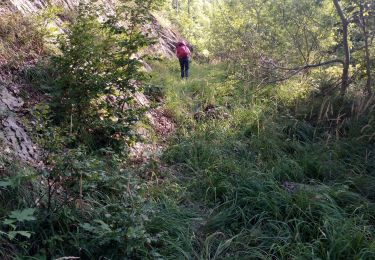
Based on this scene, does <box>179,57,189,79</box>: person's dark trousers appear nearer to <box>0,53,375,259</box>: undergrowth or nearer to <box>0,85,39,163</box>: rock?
<box>0,53,375,259</box>: undergrowth

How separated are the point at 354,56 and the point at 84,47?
5500 mm

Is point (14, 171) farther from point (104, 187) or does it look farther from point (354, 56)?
point (354, 56)

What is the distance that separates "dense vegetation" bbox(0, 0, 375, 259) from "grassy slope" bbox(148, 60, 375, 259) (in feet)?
0.06

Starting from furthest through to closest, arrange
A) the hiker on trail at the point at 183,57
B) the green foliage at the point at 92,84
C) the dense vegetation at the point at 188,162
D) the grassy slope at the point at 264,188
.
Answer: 1. the hiker on trail at the point at 183,57
2. the green foliage at the point at 92,84
3. the grassy slope at the point at 264,188
4. the dense vegetation at the point at 188,162

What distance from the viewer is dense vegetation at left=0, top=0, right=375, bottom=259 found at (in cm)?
336

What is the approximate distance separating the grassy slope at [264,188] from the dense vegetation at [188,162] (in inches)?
0.8

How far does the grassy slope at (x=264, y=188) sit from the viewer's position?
3572mm

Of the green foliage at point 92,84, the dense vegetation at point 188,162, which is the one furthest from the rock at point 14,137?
the green foliage at point 92,84

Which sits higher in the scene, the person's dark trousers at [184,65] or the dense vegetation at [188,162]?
the person's dark trousers at [184,65]

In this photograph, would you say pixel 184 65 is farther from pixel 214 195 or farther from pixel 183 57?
pixel 214 195

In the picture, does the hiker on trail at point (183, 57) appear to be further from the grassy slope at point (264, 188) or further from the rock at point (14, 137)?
the rock at point (14, 137)

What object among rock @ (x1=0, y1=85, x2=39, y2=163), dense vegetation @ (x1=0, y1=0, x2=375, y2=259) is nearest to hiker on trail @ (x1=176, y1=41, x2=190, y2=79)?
dense vegetation @ (x1=0, y1=0, x2=375, y2=259)

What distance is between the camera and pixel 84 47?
507cm

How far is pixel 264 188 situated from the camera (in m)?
4.50
